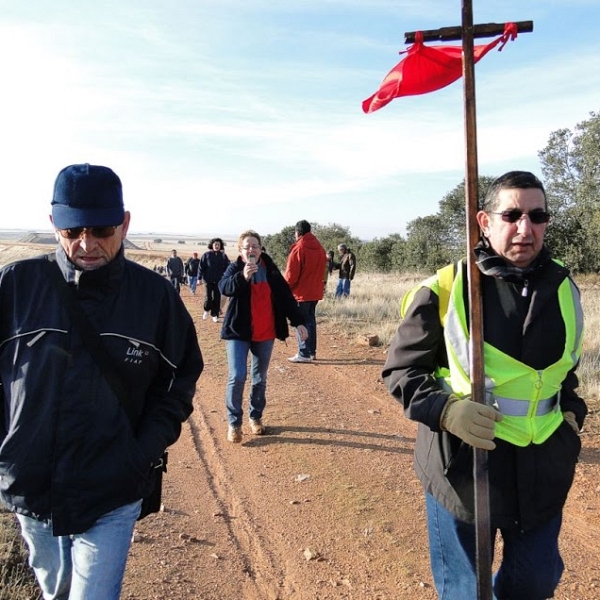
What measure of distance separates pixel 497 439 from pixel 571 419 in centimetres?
37

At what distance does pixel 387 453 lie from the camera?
570 cm

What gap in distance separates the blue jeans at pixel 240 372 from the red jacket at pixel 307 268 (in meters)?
3.45

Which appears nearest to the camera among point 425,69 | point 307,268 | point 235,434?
point 425,69

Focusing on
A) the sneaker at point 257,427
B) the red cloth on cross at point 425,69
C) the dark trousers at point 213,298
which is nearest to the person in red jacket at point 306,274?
the sneaker at point 257,427

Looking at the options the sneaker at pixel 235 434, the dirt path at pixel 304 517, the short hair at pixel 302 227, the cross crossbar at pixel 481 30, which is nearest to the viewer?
the cross crossbar at pixel 481 30

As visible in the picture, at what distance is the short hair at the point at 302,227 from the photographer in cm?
912

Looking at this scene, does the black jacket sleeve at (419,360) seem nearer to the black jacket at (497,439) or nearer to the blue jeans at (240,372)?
the black jacket at (497,439)

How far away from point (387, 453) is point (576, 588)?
2295mm

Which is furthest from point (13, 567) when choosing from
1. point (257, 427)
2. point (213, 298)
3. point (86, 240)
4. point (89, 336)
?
point (213, 298)

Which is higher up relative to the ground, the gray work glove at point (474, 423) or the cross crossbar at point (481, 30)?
the cross crossbar at point (481, 30)

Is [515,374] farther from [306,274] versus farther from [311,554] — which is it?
[306,274]

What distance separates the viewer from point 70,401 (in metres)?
2.16

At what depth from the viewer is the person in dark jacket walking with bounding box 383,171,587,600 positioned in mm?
2291

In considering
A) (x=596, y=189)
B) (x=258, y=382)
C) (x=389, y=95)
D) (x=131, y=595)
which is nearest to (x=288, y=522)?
(x=131, y=595)
